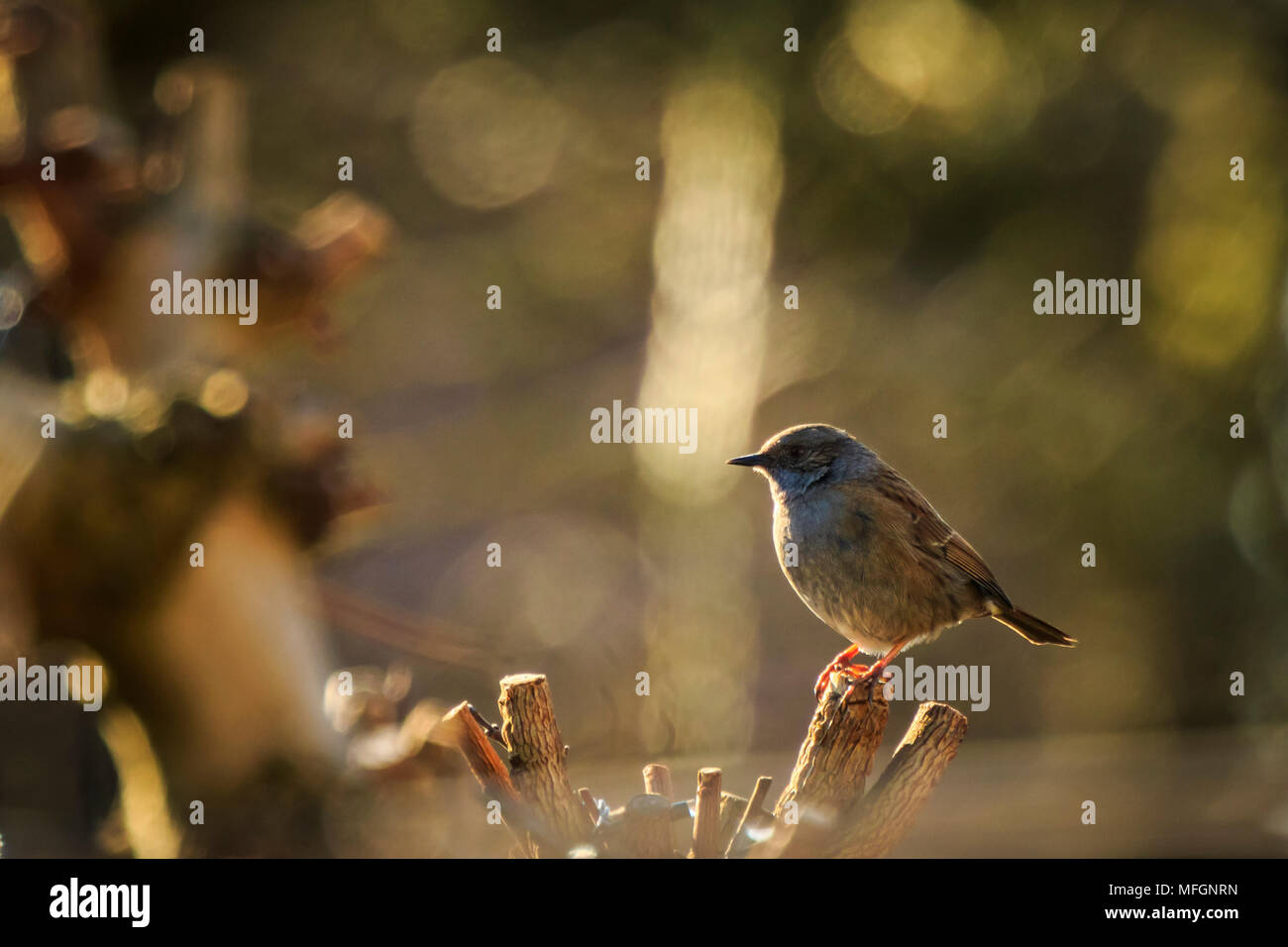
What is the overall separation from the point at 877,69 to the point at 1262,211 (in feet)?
9.86

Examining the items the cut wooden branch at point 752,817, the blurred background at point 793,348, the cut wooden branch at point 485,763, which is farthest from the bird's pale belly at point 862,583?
the blurred background at point 793,348

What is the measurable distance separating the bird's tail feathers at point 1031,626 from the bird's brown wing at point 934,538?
4cm

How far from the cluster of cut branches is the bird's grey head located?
4.24 feet

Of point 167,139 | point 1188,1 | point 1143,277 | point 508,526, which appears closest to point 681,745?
point 508,526

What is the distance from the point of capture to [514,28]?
8680mm

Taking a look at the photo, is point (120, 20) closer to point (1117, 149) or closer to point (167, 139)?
point (167, 139)

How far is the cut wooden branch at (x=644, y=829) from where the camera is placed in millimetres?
2451

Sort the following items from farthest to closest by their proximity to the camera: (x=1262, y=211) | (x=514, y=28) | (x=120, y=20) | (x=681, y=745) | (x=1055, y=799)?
(x=514, y=28) < (x=1262, y=211) < (x=1055, y=799) < (x=681, y=745) < (x=120, y=20)

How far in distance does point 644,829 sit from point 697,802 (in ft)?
0.44

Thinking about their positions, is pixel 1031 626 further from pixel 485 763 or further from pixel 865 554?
pixel 485 763

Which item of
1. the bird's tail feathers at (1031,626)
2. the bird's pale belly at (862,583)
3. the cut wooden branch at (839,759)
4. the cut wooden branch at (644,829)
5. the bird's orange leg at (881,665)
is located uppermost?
the bird's pale belly at (862,583)

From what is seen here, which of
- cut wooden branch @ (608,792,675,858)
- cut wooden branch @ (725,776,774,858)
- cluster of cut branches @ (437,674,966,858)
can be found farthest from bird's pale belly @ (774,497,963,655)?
cut wooden branch @ (608,792,675,858)

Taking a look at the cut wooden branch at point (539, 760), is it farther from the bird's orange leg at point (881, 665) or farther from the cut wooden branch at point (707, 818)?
the bird's orange leg at point (881, 665)

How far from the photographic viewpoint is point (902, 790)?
8.24 feet
